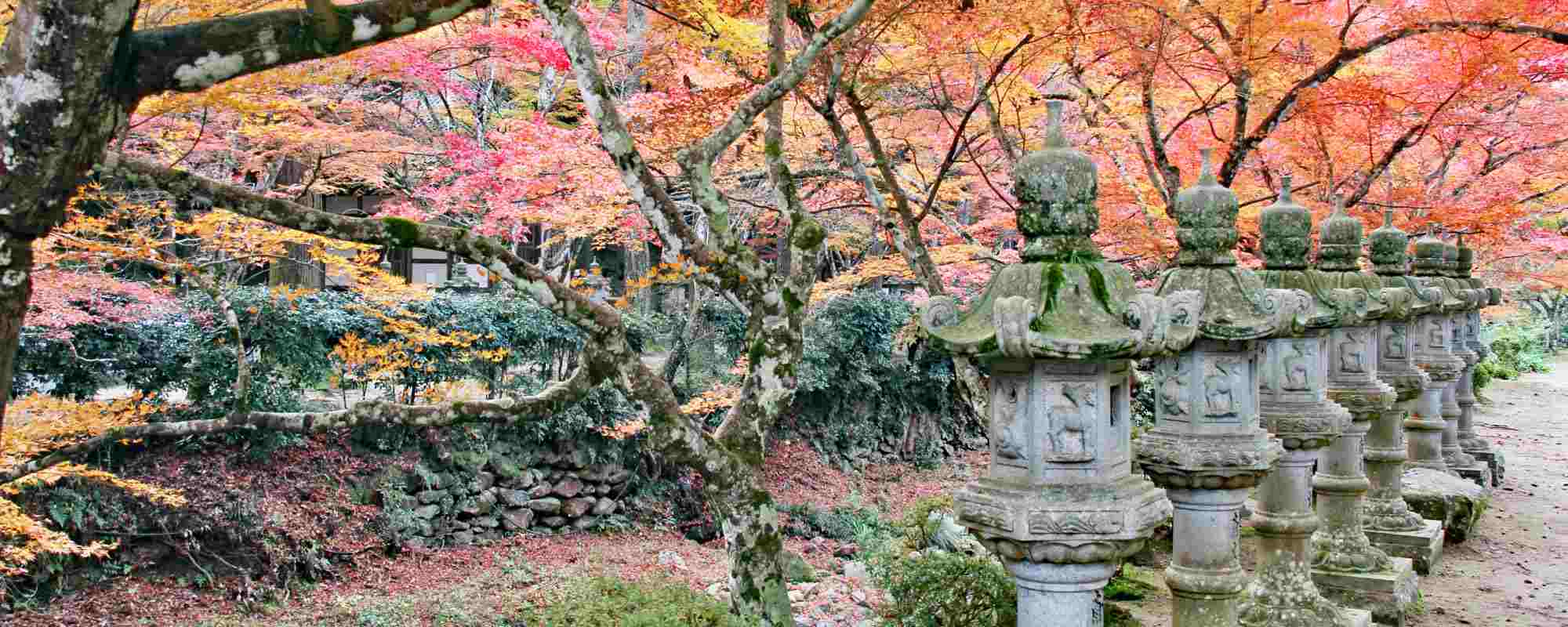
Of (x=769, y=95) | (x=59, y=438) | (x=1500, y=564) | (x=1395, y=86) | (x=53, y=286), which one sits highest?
(x=1395, y=86)

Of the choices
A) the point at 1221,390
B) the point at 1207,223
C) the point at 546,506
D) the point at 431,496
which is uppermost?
the point at 1207,223

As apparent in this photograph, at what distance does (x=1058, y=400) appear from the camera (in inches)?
169

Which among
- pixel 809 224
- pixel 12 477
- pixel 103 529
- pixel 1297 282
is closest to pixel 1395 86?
pixel 1297 282

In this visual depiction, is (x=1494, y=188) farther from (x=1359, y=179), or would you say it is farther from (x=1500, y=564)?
(x=1500, y=564)

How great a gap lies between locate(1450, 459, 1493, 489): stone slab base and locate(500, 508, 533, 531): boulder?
39.6 ft

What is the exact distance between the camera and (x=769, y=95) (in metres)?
6.29

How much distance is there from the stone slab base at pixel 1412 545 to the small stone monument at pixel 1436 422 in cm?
109

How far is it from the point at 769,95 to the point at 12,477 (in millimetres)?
4646

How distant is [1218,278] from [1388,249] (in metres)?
5.17

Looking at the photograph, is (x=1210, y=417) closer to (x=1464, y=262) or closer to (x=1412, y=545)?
(x=1412, y=545)

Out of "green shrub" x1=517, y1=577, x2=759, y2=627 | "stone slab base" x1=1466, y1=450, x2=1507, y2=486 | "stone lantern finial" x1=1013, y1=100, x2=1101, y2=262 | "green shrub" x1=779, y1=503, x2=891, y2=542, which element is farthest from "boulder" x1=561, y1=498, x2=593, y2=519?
"stone slab base" x1=1466, y1=450, x2=1507, y2=486

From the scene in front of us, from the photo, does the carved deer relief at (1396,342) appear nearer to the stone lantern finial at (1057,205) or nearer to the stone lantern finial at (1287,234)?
the stone lantern finial at (1287,234)

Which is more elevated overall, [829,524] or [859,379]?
[859,379]

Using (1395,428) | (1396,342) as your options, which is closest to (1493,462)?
(1395,428)
